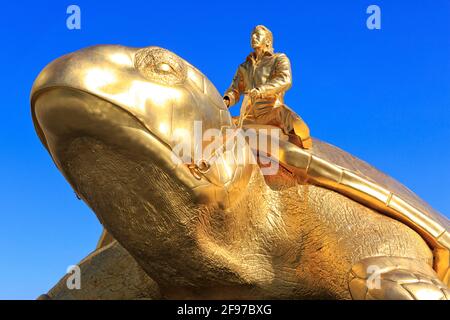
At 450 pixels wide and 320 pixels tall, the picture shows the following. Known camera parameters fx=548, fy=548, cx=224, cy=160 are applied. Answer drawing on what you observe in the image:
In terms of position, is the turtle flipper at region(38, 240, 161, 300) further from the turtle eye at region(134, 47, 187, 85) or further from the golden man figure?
the turtle eye at region(134, 47, 187, 85)

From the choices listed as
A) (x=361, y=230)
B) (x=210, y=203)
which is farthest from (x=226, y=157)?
(x=361, y=230)

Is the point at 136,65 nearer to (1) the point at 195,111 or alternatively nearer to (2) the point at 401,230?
(1) the point at 195,111

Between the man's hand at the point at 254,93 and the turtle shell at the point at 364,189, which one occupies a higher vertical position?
Answer: the man's hand at the point at 254,93

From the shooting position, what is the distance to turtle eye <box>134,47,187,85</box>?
2.06 meters

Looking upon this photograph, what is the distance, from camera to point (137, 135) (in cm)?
196

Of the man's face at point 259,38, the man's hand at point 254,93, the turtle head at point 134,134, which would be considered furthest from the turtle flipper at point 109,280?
the man's face at point 259,38

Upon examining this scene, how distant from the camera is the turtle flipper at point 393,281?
7.72 ft

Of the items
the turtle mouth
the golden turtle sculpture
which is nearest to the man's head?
the golden turtle sculpture

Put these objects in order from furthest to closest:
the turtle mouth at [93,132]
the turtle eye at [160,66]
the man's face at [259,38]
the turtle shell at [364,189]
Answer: the man's face at [259,38] → the turtle shell at [364,189] → the turtle eye at [160,66] → the turtle mouth at [93,132]

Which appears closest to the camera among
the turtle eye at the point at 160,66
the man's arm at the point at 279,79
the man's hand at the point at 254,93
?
the turtle eye at the point at 160,66

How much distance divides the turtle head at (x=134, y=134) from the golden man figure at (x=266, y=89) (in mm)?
679

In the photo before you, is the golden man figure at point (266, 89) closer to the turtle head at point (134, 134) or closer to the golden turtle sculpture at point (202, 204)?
the golden turtle sculpture at point (202, 204)

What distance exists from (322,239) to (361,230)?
8.3 inches

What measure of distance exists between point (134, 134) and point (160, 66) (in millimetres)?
308
